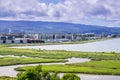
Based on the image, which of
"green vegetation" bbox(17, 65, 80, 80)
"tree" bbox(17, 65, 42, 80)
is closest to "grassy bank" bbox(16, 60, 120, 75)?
"green vegetation" bbox(17, 65, 80, 80)

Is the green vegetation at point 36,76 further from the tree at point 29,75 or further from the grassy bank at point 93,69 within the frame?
the grassy bank at point 93,69

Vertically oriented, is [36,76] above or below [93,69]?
above

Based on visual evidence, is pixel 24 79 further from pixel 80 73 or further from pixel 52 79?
pixel 80 73

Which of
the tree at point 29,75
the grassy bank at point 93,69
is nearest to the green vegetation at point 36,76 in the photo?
the tree at point 29,75

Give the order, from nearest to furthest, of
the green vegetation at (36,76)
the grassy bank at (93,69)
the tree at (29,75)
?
the green vegetation at (36,76), the tree at (29,75), the grassy bank at (93,69)

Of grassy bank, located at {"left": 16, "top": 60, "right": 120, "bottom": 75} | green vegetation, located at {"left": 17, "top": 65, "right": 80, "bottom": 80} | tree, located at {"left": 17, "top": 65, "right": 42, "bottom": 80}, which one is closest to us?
green vegetation, located at {"left": 17, "top": 65, "right": 80, "bottom": 80}

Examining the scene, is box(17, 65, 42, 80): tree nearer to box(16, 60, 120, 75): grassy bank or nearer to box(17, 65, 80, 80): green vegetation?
box(17, 65, 80, 80): green vegetation

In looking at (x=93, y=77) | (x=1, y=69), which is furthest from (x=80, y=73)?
(x=1, y=69)

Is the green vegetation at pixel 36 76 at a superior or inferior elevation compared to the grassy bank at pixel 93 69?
superior

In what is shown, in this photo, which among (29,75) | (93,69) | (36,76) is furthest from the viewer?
(93,69)

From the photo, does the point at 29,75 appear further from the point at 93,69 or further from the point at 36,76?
the point at 93,69

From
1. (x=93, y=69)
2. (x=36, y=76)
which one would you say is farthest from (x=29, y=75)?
(x=93, y=69)

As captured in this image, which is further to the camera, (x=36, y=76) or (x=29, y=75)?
(x=36, y=76)
